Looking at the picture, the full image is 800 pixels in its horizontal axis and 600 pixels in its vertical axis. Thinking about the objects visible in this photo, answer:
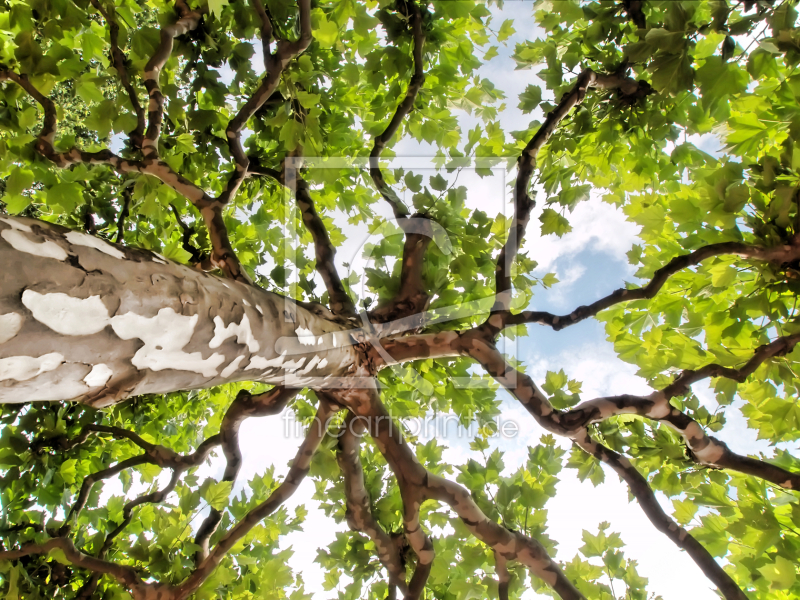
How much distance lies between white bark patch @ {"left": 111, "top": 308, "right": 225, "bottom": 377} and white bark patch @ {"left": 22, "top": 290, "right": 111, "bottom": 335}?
0.03 metres

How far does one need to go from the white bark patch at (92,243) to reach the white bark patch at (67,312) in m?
0.13

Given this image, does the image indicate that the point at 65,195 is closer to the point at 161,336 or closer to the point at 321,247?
the point at 321,247

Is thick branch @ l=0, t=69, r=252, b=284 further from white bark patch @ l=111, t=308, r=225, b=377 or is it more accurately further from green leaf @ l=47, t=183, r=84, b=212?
white bark patch @ l=111, t=308, r=225, b=377

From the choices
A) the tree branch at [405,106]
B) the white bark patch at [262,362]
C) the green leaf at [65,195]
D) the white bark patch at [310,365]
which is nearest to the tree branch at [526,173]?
the tree branch at [405,106]

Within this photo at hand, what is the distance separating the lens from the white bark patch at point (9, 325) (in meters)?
0.62

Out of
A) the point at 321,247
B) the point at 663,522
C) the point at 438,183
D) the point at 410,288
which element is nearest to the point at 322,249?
the point at 321,247

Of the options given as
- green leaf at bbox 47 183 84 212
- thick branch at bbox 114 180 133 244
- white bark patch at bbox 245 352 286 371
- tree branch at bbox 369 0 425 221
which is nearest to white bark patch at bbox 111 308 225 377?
white bark patch at bbox 245 352 286 371

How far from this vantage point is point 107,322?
76cm

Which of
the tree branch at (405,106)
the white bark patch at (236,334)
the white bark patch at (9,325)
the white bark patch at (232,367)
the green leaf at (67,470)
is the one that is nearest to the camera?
the white bark patch at (9,325)

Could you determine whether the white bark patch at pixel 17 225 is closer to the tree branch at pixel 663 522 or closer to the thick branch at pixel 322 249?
the thick branch at pixel 322 249

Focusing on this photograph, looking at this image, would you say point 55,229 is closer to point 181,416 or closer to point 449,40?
point 449,40

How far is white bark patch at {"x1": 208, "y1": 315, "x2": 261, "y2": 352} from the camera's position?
105cm

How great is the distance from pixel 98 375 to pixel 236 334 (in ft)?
1.19

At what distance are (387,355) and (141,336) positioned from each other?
150cm
